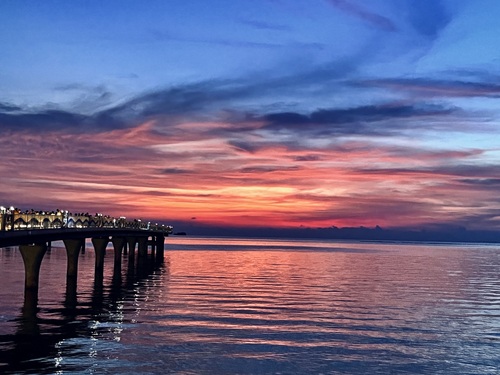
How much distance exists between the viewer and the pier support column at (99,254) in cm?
6875

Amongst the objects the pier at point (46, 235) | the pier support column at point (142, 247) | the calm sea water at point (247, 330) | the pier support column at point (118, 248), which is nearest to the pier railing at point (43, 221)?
the pier at point (46, 235)

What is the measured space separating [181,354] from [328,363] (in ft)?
20.7

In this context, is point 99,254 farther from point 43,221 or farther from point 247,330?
point 247,330

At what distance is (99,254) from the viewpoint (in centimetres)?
7338

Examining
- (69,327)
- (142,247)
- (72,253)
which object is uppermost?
(72,253)

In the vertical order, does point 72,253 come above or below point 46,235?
below

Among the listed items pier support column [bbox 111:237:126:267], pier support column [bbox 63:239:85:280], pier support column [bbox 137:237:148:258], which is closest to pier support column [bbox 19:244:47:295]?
pier support column [bbox 63:239:85:280]

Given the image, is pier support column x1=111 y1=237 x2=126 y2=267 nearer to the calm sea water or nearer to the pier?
the pier

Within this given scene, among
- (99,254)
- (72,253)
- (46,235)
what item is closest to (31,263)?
(46,235)

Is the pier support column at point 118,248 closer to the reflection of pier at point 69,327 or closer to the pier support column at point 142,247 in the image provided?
the pier support column at point 142,247

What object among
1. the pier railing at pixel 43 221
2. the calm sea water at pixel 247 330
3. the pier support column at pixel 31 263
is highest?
the pier railing at pixel 43 221

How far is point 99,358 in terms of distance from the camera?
88.9 feet

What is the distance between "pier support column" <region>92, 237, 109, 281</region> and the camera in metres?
68.8

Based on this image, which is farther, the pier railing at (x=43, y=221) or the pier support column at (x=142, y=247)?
Result: the pier support column at (x=142, y=247)
